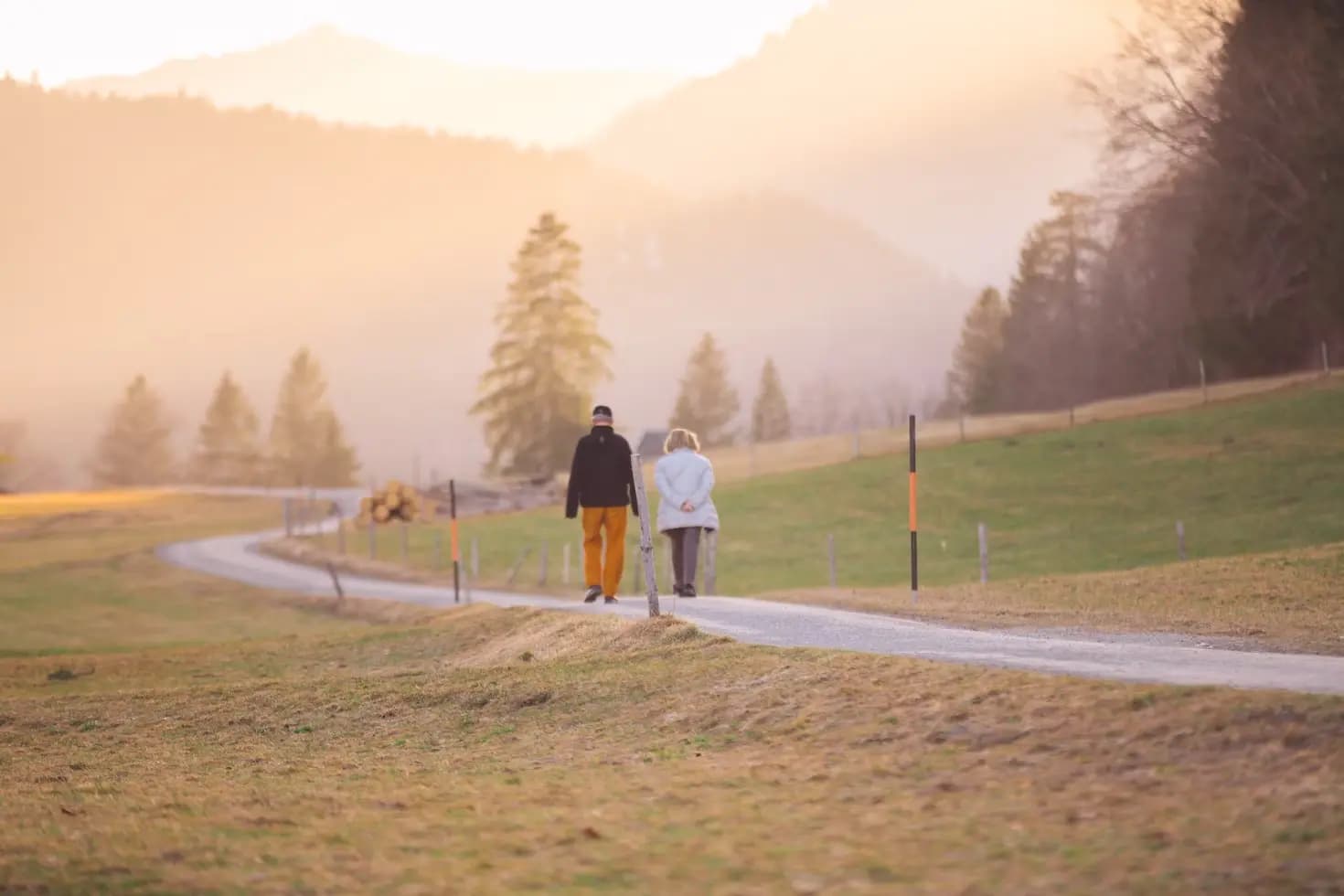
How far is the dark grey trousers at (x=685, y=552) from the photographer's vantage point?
19.3 meters

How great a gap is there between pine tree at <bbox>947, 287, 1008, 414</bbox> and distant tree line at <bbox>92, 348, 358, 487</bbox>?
143 feet

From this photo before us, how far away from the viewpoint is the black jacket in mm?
18188

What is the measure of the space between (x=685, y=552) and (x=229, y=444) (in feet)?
329

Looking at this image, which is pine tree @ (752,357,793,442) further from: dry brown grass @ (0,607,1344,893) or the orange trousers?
dry brown grass @ (0,607,1344,893)

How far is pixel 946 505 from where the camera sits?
47.9 m

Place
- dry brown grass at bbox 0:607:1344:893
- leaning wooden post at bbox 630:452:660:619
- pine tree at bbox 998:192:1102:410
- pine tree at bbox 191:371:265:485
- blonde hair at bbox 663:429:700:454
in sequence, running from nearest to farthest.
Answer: dry brown grass at bbox 0:607:1344:893, leaning wooden post at bbox 630:452:660:619, blonde hair at bbox 663:429:700:454, pine tree at bbox 998:192:1102:410, pine tree at bbox 191:371:265:485

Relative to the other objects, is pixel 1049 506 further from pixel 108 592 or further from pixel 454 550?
pixel 108 592

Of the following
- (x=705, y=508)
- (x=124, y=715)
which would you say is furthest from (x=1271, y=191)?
(x=124, y=715)

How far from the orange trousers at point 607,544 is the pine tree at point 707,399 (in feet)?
292

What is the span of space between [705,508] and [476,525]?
3988 centimetres

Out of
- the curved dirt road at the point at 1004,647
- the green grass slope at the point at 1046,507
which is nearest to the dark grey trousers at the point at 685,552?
the curved dirt road at the point at 1004,647

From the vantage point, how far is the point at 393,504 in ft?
200

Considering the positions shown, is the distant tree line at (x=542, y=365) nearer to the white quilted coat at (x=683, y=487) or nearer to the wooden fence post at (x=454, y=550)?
the wooden fence post at (x=454, y=550)

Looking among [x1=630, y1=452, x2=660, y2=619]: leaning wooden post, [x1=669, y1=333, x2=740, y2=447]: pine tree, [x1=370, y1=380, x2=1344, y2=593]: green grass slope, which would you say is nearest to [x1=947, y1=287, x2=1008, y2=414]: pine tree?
[x1=669, y1=333, x2=740, y2=447]: pine tree
